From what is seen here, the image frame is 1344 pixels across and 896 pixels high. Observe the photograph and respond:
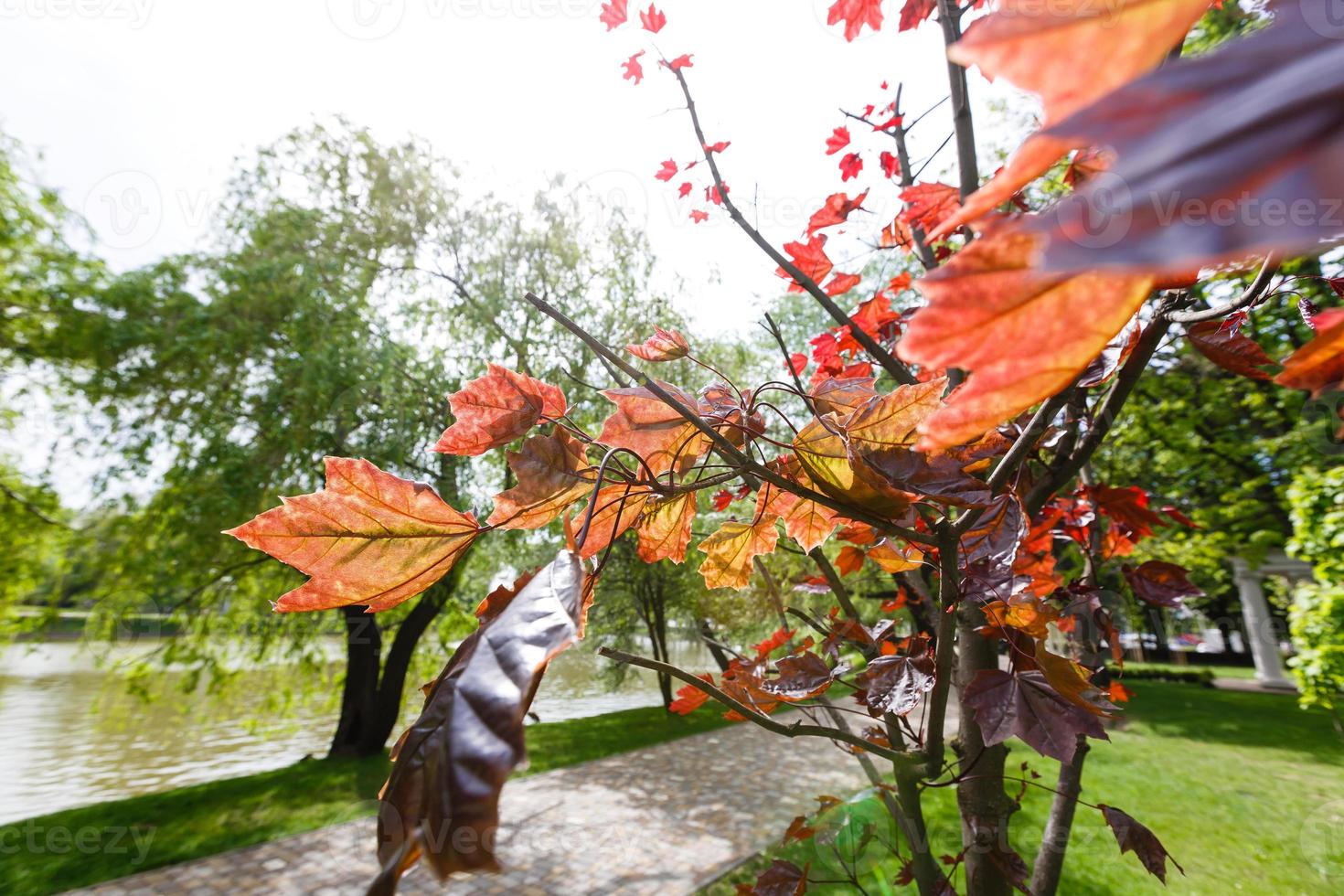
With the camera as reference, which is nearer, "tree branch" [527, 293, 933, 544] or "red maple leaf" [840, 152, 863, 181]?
"tree branch" [527, 293, 933, 544]

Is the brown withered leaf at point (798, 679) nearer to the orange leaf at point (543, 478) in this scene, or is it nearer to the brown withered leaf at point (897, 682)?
the brown withered leaf at point (897, 682)

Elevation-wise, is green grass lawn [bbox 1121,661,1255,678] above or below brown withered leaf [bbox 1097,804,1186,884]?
below

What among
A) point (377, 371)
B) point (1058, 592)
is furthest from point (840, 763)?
point (1058, 592)

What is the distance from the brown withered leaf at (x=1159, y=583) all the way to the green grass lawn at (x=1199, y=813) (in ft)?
3.46

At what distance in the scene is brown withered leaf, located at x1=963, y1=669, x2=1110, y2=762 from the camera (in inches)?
30.4

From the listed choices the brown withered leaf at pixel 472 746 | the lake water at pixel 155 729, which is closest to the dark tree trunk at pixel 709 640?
the brown withered leaf at pixel 472 746

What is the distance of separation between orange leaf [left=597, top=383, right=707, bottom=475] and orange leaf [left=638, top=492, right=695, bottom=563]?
0.34 feet

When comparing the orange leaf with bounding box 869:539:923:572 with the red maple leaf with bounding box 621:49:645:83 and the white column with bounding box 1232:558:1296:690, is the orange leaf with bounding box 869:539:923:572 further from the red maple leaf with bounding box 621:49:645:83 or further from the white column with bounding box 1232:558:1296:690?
the white column with bounding box 1232:558:1296:690

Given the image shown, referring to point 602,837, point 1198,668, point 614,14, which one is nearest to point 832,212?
point 614,14


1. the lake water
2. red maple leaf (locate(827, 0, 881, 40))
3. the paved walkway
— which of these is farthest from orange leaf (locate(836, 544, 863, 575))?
the lake water

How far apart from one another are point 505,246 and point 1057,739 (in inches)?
313

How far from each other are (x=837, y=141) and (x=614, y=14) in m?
0.91

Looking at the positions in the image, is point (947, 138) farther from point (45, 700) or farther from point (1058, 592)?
point (45, 700)

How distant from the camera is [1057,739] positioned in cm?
77
